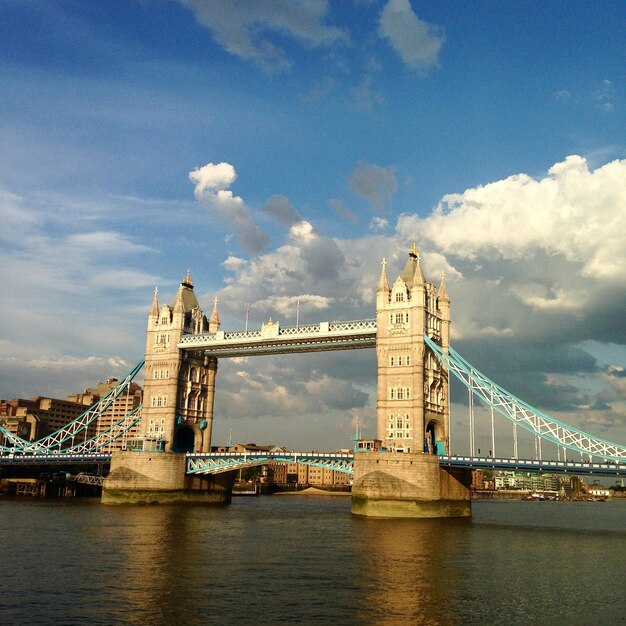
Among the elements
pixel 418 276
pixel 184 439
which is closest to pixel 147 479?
pixel 184 439

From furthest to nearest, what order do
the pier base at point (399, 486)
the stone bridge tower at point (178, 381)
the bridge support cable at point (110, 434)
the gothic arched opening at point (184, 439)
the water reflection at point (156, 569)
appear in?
the bridge support cable at point (110, 434), the gothic arched opening at point (184, 439), the stone bridge tower at point (178, 381), the pier base at point (399, 486), the water reflection at point (156, 569)

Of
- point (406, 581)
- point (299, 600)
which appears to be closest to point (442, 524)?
point (406, 581)

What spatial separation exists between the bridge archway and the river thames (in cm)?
2000

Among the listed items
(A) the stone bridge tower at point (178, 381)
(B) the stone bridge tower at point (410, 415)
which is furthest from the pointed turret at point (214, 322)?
(B) the stone bridge tower at point (410, 415)

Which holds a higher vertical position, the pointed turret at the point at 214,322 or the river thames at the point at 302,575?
the pointed turret at the point at 214,322

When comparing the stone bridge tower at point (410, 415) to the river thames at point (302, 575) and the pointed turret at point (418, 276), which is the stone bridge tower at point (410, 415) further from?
the river thames at point (302, 575)

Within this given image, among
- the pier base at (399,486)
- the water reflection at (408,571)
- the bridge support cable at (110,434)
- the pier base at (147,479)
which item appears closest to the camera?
the water reflection at (408,571)

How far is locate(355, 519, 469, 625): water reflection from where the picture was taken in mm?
31006

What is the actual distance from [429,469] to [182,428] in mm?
43724

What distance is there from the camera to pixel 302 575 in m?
39.4

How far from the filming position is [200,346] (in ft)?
334

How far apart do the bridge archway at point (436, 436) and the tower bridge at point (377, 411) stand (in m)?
0.13

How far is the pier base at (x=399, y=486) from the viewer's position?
247 ft

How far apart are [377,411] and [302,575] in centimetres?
4614
